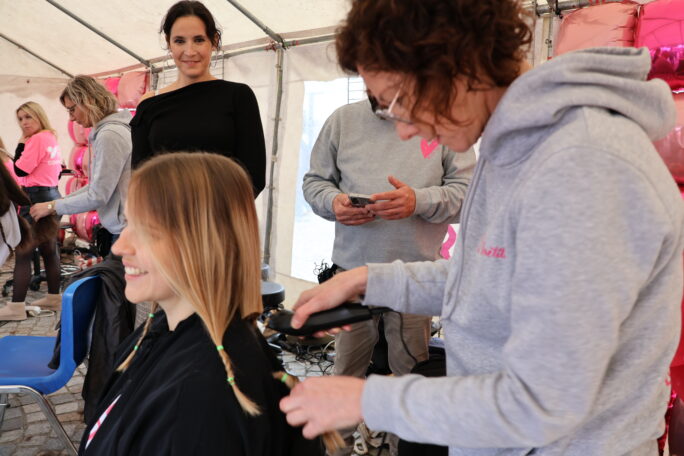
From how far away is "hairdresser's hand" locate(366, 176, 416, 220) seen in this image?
5.85 feet

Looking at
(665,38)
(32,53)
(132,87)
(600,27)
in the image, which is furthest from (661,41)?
(32,53)

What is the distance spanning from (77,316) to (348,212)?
1.02 meters

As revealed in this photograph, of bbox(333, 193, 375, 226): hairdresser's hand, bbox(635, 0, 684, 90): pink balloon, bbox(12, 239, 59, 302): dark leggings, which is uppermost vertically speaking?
bbox(635, 0, 684, 90): pink balloon

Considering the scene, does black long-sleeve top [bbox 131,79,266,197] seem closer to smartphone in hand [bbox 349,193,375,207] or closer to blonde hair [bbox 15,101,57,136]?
smartphone in hand [bbox 349,193,375,207]

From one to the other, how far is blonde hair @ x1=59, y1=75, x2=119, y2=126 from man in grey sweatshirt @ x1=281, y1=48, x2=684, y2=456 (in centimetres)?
241

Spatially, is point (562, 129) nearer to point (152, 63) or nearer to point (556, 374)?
point (556, 374)

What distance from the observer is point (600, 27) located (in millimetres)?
2076

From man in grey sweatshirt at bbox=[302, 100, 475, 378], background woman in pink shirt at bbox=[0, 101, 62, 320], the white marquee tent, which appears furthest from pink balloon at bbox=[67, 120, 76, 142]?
man in grey sweatshirt at bbox=[302, 100, 475, 378]

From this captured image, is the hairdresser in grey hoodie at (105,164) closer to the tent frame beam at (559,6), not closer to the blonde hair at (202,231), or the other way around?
the blonde hair at (202,231)

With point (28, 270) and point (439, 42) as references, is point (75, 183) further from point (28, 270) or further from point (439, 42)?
point (439, 42)

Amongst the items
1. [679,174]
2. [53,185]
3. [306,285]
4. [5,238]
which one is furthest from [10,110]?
[679,174]

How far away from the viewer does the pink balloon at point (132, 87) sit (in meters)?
5.38

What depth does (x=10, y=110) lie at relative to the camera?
7.14 m

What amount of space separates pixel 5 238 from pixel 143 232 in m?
2.60
